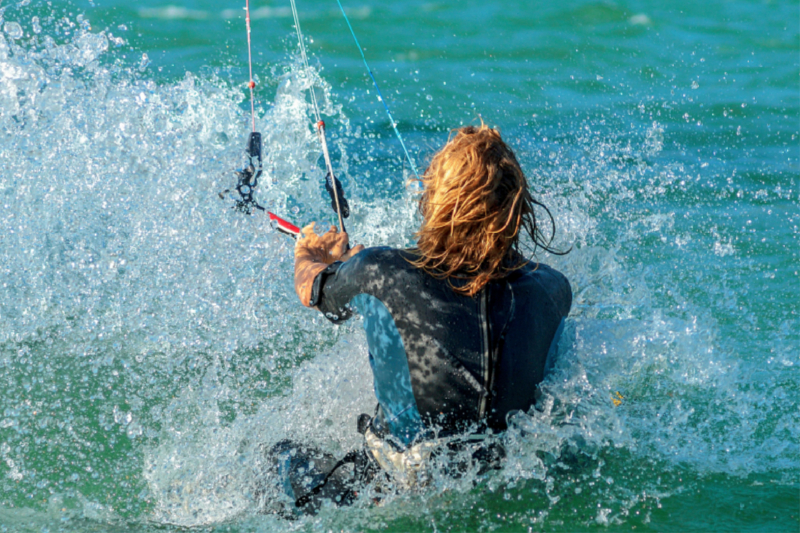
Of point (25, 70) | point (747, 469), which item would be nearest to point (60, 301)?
point (25, 70)

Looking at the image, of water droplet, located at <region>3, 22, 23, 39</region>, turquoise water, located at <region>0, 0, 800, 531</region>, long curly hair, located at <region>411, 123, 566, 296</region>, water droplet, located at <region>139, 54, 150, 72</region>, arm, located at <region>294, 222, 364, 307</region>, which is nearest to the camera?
long curly hair, located at <region>411, 123, 566, 296</region>

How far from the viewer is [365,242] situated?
4.62 metres


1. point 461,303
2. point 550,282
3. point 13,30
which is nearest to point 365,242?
point 550,282

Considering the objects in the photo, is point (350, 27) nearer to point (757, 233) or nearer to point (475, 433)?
point (757, 233)

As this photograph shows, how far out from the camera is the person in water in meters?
2.33

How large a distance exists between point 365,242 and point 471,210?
92.8 inches

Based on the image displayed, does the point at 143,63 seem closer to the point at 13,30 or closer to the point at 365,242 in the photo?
the point at 13,30

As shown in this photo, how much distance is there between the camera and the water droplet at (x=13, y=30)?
16.0 feet

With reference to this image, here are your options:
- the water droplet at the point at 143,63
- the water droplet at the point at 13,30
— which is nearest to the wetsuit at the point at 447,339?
the water droplet at the point at 13,30

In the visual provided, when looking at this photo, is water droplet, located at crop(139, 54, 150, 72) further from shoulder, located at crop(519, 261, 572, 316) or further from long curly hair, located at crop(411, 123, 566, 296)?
shoulder, located at crop(519, 261, 572, 316)

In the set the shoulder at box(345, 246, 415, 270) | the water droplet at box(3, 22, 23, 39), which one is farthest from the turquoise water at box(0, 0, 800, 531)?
the shoulder at box(345, 246, 415, 270)

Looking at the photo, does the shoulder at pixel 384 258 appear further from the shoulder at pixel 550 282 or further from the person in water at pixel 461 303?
the shoulder at pixel 550 282

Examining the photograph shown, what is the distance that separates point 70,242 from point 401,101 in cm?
298

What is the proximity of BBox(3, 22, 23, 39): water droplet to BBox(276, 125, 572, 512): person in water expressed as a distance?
3.74 m
